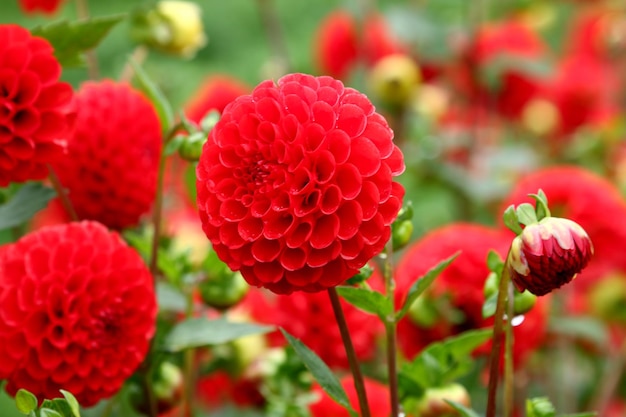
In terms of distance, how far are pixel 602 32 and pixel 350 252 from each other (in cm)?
106

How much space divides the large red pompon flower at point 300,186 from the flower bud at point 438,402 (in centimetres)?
16

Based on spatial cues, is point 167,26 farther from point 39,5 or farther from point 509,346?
point 509,346

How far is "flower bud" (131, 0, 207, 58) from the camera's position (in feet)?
2.55

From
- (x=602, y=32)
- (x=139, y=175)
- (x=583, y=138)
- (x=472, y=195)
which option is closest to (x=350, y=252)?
(x=139, y=175)

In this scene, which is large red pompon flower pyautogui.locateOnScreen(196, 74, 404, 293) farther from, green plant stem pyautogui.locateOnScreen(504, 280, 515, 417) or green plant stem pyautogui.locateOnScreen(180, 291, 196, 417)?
green plant stem pyautogui.locateOnScreen(180, 291, 196, 417)

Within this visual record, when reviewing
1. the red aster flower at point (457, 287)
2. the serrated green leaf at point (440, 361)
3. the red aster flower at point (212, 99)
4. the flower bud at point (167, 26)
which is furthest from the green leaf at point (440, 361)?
the red aster flower at point (212, 99)

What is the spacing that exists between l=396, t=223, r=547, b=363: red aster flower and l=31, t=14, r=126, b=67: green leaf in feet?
0.87

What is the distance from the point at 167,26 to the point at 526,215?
429 millimetres

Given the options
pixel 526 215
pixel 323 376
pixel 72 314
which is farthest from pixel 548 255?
pixel 72 314

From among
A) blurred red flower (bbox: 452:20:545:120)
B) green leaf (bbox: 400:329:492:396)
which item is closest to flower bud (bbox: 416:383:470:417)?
green leaf (bbox: 400:329:492:396)

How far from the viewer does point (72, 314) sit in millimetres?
504

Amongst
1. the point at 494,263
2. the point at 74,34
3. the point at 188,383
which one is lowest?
the point at 188,383

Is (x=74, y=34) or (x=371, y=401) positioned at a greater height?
(x=74, y=34)

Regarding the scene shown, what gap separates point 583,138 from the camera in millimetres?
1163
